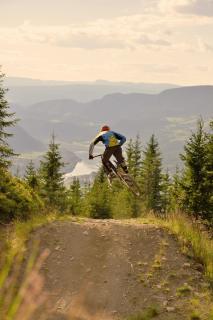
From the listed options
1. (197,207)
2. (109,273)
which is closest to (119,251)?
(109,273)

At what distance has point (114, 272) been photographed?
11773 millimetres

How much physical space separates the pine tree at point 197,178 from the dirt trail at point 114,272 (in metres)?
15.1

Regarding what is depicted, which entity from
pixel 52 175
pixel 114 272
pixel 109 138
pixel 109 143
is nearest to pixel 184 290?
pixel 114 272

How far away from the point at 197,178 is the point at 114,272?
62.3 ft

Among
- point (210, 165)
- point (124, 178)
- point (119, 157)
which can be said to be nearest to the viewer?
point (119, 157)

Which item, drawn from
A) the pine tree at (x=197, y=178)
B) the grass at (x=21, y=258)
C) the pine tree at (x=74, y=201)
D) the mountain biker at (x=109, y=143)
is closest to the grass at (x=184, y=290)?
the grass at (x=21, y=258)

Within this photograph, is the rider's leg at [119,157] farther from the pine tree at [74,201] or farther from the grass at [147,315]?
the pine tree at [74,201]

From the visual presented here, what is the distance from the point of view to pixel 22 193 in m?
18.8

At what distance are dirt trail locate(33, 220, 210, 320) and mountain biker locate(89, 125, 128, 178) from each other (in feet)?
11.9

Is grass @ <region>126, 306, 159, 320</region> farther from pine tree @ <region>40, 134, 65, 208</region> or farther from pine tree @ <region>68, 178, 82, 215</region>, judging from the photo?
pine tree @ <region>40, 134, 65, 208</region>

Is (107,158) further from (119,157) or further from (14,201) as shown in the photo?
(14,201)

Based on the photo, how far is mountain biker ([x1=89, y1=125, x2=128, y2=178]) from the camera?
55.3 feet

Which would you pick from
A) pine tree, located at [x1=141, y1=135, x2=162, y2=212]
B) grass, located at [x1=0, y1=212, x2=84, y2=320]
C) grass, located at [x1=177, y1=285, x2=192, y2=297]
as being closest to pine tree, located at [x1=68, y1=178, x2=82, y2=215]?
pine tree, located at [x1=141, y1=135, x2=162, y2=212]

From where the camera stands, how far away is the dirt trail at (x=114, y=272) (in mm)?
10039
